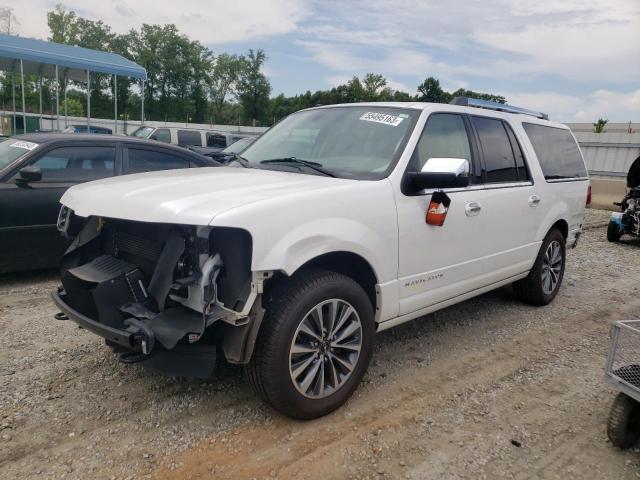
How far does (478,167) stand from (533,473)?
2.32 metres

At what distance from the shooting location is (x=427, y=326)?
14.6ft

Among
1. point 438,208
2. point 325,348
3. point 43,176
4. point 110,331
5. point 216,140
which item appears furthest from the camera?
point 216,140

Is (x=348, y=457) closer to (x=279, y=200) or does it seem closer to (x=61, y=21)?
(x=279, y=200)

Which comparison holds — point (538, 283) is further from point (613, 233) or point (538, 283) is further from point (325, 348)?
point (613, 233)

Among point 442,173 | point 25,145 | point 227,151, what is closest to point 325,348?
point 442,173

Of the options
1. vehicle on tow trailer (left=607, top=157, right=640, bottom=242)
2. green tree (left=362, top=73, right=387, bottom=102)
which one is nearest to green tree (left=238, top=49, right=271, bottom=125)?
green tree (left=362, top=73, right=387, bottom=102)

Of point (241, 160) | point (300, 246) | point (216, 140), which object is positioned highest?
point (216, 140)

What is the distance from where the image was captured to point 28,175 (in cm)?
480

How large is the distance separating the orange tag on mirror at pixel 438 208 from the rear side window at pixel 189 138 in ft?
48.3

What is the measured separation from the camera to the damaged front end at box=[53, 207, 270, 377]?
7.97 ft

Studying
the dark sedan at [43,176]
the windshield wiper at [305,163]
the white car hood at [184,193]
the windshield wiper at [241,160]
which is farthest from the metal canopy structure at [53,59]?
the white car hood at [184,193]

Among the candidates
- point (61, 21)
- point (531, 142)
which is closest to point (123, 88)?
point (61, 21)

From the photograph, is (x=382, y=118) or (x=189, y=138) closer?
(x=382, y=118)

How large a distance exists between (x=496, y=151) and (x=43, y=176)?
4.53 metres
